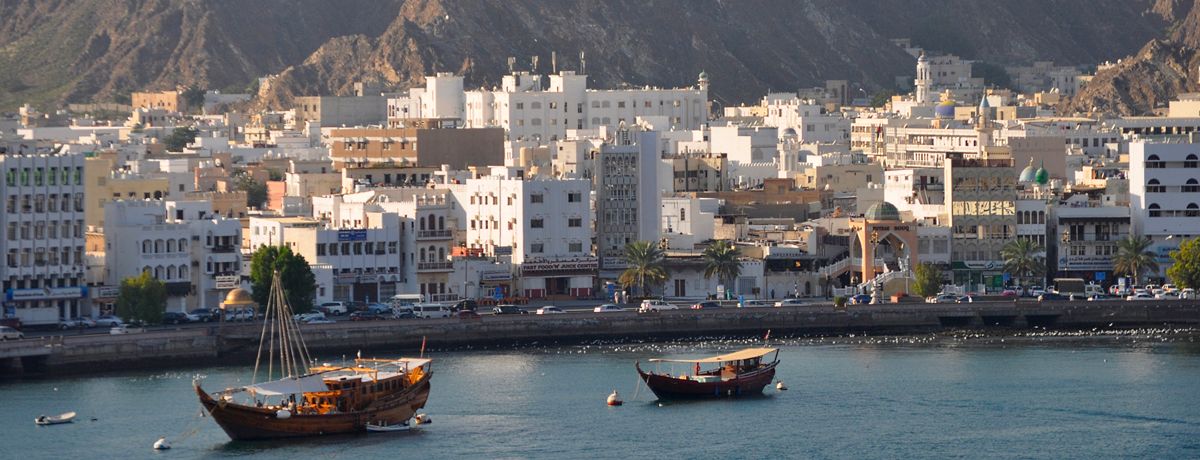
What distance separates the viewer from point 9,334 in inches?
4444

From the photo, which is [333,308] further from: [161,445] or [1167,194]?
[1167,194]

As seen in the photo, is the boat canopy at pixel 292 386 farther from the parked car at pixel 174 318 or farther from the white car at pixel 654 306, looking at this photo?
the white car at pixel 654 306

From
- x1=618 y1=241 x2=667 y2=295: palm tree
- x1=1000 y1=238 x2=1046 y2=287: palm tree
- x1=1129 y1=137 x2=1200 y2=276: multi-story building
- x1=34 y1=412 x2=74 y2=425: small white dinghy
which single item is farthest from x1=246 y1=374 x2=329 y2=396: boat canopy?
x1=1129 y1=137 x2=1200 y2=276: multi-story building

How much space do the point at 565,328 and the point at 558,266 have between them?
11.2 metres

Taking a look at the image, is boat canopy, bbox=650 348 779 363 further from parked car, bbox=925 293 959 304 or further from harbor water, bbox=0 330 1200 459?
parked car, bbox=925 293 959 304

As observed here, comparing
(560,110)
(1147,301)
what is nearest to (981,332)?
(1147,301)

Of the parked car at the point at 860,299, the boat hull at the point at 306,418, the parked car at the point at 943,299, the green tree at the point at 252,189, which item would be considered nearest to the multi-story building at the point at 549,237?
the parked car at the point at 860,299

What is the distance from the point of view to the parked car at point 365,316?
120944 millimetres

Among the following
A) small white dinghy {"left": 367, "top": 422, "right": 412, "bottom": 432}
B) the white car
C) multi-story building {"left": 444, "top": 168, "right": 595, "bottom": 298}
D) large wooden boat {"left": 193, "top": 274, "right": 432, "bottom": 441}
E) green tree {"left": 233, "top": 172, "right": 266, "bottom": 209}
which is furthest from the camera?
green tree {"left": 233, "top": 172, "right": 266, "bottom": 209}

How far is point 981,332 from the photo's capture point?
408ft

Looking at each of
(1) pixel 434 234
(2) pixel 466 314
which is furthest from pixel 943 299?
(1) pixel 434 234

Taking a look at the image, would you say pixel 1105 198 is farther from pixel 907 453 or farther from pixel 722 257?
pixel 907 453

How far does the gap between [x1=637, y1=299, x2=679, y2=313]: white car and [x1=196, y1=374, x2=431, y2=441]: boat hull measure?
26.1 m

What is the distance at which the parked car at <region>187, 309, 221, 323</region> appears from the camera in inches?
4747
